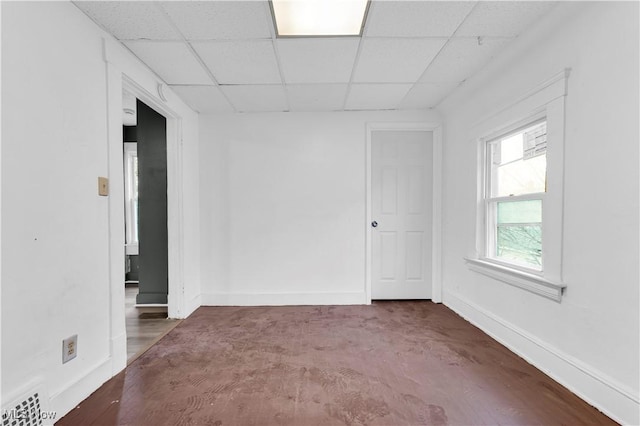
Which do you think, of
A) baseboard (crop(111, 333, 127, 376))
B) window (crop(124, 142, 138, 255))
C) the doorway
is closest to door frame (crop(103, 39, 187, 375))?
baseboard (crop(111, 333, 127, 376))

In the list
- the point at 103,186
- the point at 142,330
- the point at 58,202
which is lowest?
the point at 142,330

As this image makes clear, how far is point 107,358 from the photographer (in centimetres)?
186

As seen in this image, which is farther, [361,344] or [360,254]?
[360,254]

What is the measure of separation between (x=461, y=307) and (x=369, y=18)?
2.80 meters

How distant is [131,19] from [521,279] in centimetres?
317

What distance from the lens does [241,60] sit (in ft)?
7.28

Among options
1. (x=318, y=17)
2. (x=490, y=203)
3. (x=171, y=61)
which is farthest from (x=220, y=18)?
(x=490, y=203)

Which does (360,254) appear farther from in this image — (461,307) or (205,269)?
(205,269)

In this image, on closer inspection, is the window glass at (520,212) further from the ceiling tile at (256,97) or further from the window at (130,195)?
the window at (130,195)

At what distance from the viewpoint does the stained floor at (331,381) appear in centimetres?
152

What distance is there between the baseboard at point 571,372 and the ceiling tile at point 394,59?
222cm

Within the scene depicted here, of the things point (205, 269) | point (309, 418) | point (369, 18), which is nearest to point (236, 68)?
point (369, 18)

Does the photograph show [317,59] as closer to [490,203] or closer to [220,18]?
[220,18]

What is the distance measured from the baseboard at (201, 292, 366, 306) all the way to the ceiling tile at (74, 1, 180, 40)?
263 cm
